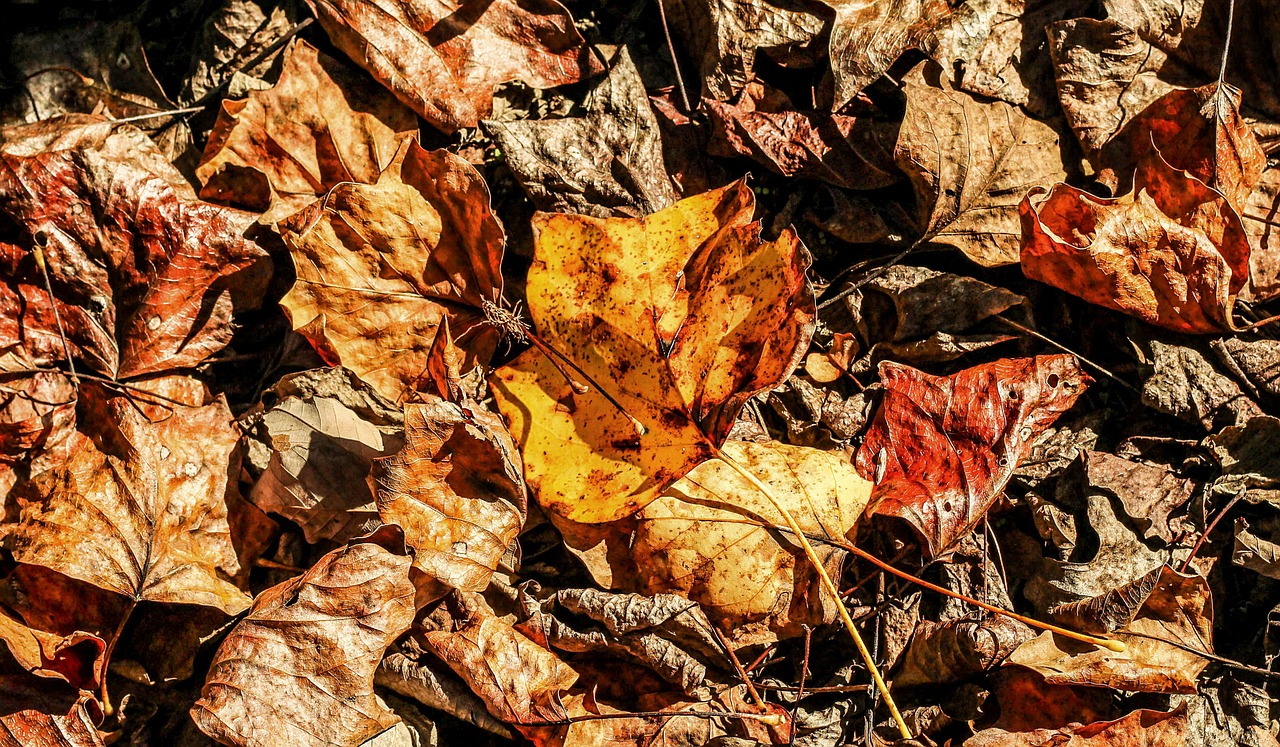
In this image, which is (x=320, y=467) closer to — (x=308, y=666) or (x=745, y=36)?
(x=308, y=666)

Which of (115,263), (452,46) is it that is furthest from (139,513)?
(452,46)

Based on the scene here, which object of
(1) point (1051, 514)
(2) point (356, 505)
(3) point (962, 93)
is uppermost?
(3) point (962, 93)

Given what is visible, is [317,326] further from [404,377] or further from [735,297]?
[735,297]

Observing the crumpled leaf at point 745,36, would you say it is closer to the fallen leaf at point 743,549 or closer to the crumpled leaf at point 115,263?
the fallen leaf at point 743,549

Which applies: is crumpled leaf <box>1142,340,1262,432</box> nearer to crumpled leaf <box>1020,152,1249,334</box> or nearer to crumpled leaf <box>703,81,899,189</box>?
crumpled leaf <box>1020,152,1249,334</box>

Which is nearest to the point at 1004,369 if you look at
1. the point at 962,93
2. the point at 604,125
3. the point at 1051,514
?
the point at 1051,514
